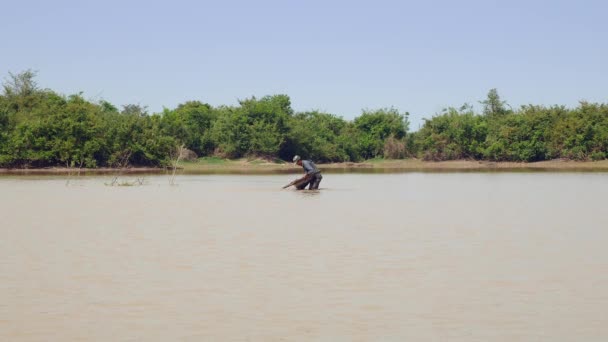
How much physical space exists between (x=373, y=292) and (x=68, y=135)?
52089mm

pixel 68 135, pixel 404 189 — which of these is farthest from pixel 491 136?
pixel 404 189

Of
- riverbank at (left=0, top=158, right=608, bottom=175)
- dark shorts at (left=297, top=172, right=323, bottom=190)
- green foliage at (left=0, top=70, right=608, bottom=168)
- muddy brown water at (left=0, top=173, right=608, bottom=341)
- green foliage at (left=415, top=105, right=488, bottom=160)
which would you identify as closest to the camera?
muddy brown water at (left=0, top=173, right=608, bottom=341)

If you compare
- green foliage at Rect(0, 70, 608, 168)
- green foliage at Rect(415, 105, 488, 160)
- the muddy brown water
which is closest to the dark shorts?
the muddy brown water

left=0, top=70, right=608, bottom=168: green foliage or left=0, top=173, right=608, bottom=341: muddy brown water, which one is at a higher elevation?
left=0, top=70, right=608, bottom=168: green foliage

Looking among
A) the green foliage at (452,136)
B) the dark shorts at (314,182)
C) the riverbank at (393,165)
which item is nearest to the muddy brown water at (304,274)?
the dark shorts at (314,182)

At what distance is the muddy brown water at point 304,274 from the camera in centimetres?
912

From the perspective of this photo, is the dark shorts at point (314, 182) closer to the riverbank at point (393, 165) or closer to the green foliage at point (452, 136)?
the riverbank at point (393, 165)

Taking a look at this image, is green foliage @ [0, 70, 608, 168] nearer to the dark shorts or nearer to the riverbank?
the riverbank

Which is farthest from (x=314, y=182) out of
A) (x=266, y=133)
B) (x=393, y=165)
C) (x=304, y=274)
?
(x=393, y=165)

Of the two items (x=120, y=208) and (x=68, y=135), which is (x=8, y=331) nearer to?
(x=120, y=208)

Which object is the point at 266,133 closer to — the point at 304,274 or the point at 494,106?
the point at 494,106

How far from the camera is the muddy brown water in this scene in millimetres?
9125

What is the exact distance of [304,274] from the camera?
489 inches

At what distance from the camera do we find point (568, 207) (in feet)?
81.1
